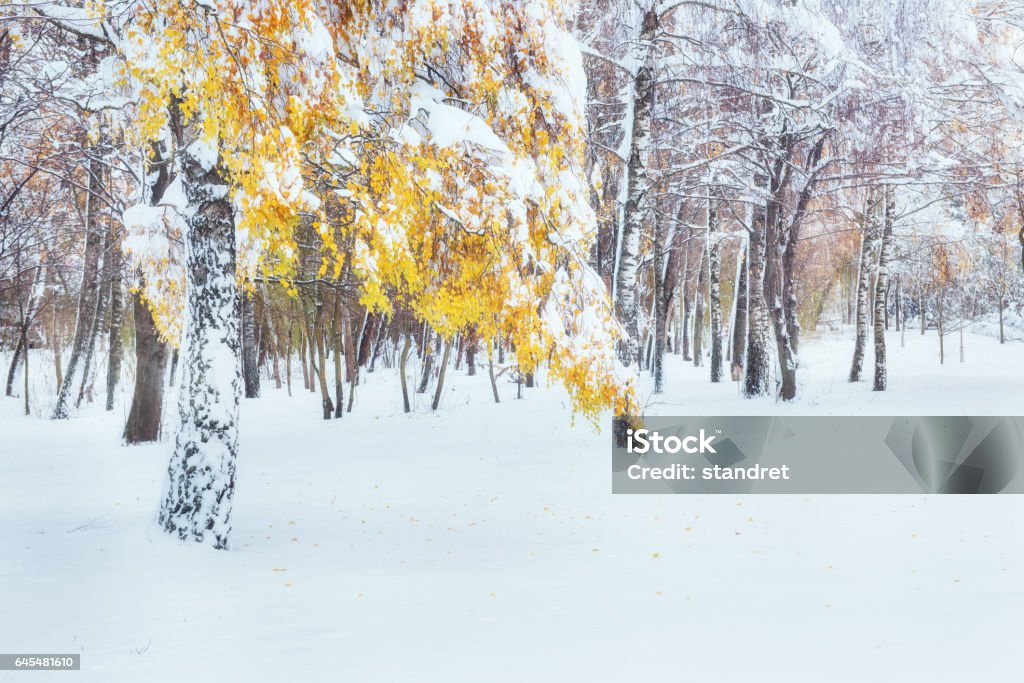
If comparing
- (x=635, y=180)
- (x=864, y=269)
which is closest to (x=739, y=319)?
(x=864, y=269)

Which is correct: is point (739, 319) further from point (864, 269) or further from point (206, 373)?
point (206, 373)

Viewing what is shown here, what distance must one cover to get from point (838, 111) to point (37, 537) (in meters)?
11.5

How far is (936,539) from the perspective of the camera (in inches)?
263

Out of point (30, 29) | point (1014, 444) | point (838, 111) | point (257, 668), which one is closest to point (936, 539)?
point (1014, 444)

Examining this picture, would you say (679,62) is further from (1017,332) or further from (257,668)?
(1017,332)

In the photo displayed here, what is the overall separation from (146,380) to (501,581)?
29.2 ft

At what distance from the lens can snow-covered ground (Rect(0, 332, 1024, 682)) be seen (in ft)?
13.8

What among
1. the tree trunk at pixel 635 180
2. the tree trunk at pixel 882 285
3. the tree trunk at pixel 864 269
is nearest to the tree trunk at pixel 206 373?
the tree trunk at pixel 635 180

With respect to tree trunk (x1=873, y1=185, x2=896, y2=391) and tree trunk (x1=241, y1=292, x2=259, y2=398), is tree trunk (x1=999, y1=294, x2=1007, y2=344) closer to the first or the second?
tree trunk (x1=873, y1=185, x2=896, y2=391)

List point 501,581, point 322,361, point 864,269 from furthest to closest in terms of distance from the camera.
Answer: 1. point 864,269
2. point 322,361
3. point 501,581

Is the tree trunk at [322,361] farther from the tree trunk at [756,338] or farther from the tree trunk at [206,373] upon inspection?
the tree trunk at [206,373]

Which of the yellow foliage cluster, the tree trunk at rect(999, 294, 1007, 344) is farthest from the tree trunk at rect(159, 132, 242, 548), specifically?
the tree trunk at rect(999, 294, 1007, 344)

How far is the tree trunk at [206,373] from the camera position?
6070 millimetres

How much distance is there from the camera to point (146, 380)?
1259 cm
